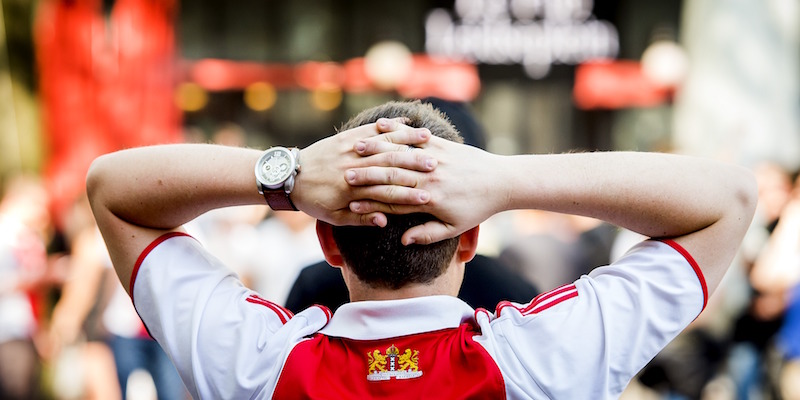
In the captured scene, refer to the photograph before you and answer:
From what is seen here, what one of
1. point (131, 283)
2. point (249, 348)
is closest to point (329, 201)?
point (249, 348)

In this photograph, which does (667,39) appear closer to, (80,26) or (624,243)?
(624,243)

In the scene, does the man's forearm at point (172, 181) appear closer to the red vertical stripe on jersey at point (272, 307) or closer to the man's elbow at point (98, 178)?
the man's elbow at point (98, 178)

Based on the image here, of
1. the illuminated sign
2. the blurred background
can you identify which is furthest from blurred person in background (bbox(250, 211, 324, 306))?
the illuminated sign

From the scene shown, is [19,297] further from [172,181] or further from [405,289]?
[405,289]

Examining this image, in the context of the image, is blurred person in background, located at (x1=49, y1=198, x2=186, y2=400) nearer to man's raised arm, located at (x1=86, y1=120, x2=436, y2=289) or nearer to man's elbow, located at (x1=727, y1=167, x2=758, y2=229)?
man's raised arm, located at (x1=86, y1=120, x2=436, y2=289)

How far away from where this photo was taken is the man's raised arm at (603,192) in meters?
1.12

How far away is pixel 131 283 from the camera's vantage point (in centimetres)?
128

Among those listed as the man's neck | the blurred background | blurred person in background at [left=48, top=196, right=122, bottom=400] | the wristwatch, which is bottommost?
blurred person in background at [left=48, top=196, right=122, bottom=400]

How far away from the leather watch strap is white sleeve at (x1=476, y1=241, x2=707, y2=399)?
37cm

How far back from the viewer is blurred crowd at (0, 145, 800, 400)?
4.88 m

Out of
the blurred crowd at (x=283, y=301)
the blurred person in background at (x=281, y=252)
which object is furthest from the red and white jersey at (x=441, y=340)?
the blurred person in background at (x=281, y=252)

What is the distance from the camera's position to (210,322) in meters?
1.20

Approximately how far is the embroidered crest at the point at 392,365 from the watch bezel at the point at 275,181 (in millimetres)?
302

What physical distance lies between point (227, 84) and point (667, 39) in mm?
5936
